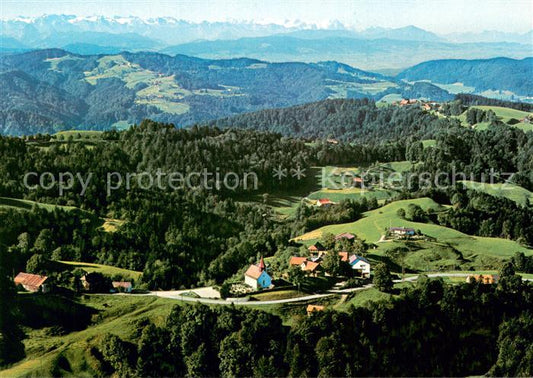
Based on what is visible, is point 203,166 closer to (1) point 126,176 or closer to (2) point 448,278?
(1) point 126,176

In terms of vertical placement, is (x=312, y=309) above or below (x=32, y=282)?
below

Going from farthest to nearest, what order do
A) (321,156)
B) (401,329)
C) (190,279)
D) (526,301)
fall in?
(321,156), (190,279), (526,301), (401,329)

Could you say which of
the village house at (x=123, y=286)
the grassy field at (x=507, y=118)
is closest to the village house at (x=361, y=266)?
the village house at (x=123, y=286)

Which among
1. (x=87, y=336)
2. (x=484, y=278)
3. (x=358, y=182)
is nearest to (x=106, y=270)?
(x=87, y=336)

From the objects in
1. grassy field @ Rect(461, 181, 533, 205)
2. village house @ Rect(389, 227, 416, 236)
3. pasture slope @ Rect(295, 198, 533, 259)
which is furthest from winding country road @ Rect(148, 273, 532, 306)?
grassy field @ Rect(461, 181, 533, 205)

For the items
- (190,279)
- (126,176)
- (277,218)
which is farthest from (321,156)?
(190,279)

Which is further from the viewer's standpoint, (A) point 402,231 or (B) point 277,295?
(A) point 402,231

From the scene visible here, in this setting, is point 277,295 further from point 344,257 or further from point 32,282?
point 32,282
